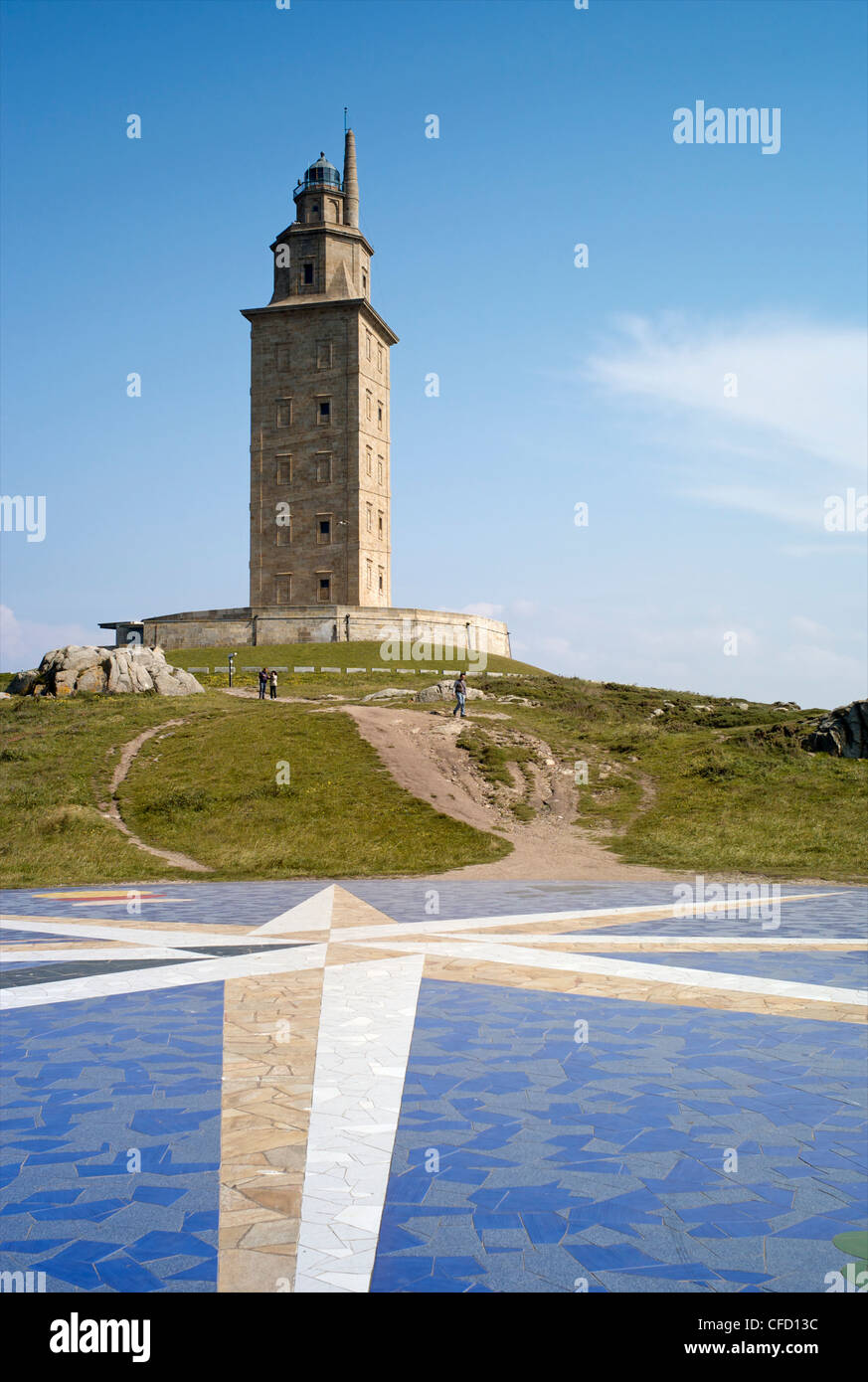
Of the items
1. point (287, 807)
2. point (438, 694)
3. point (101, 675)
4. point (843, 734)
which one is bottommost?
point (287, 807)

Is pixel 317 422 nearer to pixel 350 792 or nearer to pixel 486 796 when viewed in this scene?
pixel 486 796

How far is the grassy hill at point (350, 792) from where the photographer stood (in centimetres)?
2061

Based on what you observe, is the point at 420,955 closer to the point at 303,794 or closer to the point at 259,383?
the point at 303,794

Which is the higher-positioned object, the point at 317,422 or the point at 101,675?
the point at 317,422

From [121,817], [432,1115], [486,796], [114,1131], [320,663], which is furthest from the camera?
[320,663]

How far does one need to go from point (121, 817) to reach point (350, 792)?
5.63 meters

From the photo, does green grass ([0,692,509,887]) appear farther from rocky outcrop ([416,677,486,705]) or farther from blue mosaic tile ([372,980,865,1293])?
blue mosaic tile ([372,980,865,1293])

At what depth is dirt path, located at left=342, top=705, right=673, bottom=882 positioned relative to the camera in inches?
796

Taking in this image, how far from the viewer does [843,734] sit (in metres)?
29.1

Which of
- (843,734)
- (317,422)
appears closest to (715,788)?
(843,734)

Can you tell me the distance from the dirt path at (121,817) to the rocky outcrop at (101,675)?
6354 millimetres

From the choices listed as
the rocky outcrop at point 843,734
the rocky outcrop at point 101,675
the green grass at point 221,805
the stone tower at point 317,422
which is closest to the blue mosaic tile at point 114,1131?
the green grass at point 221,805

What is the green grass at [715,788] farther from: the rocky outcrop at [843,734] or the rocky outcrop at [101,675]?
the rocky outcrop at [101,675]
